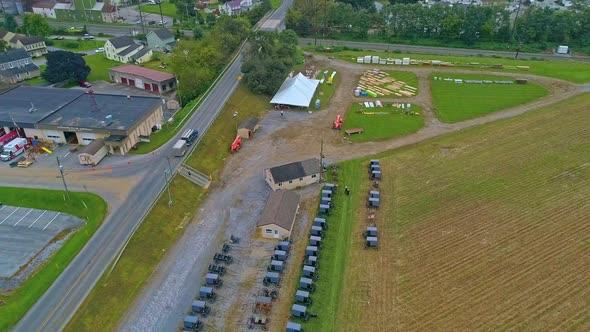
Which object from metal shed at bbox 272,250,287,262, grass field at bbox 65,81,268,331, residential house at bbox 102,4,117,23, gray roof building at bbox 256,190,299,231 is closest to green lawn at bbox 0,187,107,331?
grass field at bbox 65,81,268,331

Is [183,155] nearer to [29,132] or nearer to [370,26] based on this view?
[29,132]

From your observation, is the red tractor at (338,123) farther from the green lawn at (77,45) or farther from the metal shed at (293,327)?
the green lawn at (77,45)

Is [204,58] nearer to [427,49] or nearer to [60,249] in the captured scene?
[60,249]

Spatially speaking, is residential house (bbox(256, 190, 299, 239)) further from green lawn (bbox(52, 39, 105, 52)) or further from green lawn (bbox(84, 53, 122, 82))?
green lawn (bbox(52, 39, 105, 52))

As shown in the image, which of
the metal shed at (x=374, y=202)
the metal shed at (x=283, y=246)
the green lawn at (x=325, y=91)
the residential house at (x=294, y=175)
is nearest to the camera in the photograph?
the metal shed at (x=283, y=246)

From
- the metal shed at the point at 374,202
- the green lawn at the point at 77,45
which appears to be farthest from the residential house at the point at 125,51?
the metal shed at the point at 374,202
